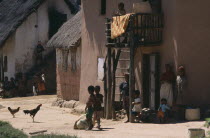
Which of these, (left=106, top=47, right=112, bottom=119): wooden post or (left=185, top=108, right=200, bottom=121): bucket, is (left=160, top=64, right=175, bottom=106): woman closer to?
(left=185, top=108, right=200, bottom=121): bucket

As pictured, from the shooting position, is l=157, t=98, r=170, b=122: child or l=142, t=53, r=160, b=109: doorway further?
l=142, t=53, r=160, b=109: doorway

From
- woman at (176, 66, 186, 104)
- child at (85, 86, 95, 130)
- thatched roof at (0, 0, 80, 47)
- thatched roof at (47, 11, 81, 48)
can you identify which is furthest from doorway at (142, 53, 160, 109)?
thatched roof at (0, 0, 80, 47)

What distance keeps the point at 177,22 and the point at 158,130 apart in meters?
3.44

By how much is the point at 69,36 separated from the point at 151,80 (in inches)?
275

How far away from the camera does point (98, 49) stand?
20.8m

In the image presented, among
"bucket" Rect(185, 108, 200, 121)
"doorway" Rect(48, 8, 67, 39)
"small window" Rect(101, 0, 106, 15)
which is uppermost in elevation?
"doorway" Rect(48, 8, 67, 39)

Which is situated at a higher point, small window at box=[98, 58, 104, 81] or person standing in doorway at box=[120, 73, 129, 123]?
small window at box=[98, 58, 104, 81]

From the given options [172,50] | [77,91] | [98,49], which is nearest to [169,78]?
[172,50]

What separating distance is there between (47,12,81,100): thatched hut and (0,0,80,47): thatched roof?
20.0 ft

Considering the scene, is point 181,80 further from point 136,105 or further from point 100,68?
point 100,68

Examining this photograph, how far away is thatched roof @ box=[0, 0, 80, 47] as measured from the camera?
102 feet

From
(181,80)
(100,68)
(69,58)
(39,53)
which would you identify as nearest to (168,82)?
(181,80)

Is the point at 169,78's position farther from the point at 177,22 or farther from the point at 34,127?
the point at 34,127

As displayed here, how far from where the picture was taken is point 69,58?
24281 mm
